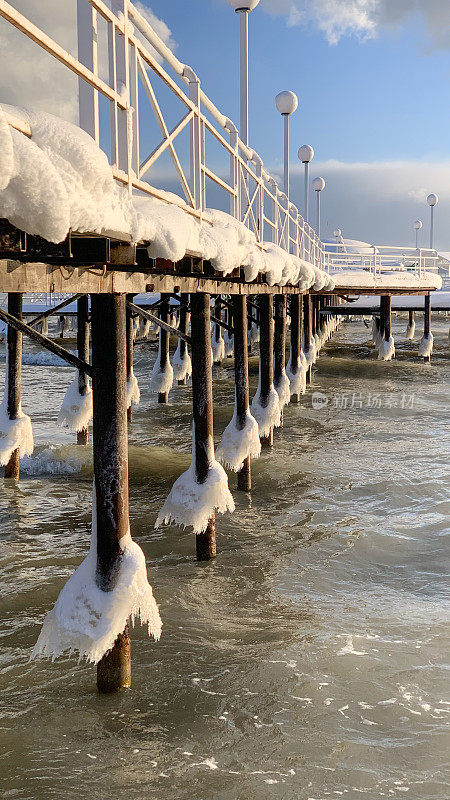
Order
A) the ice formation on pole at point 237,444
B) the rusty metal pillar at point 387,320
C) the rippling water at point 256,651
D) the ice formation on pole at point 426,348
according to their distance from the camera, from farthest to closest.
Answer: the ice formation on pole at point 426,348 → the rusty metal pillar at point 387,320 → the ice formation on pole at point 237,444 → the rippling water at point 256,651

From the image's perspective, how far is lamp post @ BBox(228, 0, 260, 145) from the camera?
11359 mm

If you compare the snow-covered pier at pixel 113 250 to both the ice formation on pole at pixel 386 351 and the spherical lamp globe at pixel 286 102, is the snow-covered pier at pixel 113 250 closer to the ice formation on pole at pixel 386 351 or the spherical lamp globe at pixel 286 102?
the spherical lamp globe at pixel 286 102

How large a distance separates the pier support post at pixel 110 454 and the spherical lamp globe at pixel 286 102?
12.4 m

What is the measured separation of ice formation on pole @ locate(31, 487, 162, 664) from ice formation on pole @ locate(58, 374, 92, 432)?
7.50m

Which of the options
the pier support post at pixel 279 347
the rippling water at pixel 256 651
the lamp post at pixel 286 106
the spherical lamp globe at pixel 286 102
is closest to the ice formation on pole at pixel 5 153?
the rippling water at pixel 256 651

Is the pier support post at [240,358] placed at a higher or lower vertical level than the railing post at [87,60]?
lower

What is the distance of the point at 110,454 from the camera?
4855 mm

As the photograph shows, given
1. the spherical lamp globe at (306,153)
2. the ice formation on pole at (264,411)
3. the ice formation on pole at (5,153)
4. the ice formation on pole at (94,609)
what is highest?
the spherical lamp globe at (306,153)

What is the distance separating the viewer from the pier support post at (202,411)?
7.29 metres

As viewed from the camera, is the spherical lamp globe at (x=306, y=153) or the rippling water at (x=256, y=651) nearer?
the rippling water at (x=256, y=651)

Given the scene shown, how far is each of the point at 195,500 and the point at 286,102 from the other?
11294mm

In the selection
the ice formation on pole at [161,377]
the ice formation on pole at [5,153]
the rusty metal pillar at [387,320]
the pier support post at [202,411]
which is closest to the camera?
→ the ice formation on pole at [5,153]

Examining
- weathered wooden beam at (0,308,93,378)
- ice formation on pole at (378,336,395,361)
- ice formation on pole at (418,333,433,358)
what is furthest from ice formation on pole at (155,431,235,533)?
ice formation on pole at (418,333,433,358)

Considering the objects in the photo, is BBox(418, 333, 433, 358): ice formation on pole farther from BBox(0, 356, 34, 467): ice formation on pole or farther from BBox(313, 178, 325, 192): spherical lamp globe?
BBox(0, 356, 34, 467): ice formation on pole
